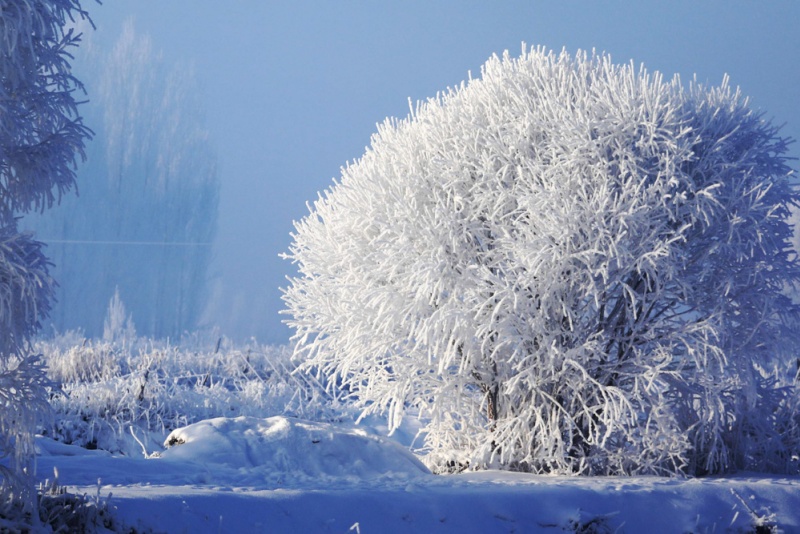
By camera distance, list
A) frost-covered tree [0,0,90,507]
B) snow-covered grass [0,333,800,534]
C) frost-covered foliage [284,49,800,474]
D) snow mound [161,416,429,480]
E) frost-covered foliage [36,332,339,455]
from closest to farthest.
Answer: frost-covered tree [0,0,90,507]
snow-covered grass [0,333,800,534]
frost-covered foliage [284,49,800,474]
snow mound [161,416,429,480]
frost-covered foliage [36,332,339,455]

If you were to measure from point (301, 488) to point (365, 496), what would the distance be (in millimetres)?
589

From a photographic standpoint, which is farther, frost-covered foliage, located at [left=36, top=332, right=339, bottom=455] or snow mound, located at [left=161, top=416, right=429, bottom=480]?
frost-covered foliage, located at [left=36, top=332, right=339, bottom=455]

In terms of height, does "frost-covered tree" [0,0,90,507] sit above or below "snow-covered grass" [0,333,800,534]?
above

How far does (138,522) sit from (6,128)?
8.09 ft

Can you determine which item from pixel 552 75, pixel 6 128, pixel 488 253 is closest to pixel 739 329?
pixel 488 253

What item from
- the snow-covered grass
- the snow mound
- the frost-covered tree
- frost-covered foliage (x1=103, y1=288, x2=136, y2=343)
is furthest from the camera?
frost-covered foliage (x1=103, y1=288, x2=136, y2=343)

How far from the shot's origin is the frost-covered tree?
4.61m

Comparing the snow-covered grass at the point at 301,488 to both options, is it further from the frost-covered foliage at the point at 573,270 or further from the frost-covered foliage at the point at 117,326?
the frost-covered foliage at the point at 117,326

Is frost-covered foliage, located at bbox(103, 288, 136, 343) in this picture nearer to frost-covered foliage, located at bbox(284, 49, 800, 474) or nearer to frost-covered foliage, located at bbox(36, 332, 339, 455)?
frost-covered foliage, located at bbox(36, 332, 339, 455)

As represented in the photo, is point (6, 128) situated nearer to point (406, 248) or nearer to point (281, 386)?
point (406, 248)

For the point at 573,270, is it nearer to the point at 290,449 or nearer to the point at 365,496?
the point at 365,496

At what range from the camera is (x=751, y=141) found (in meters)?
8.95

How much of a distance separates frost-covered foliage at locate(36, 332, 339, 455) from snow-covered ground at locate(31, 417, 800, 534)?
6.34 ft

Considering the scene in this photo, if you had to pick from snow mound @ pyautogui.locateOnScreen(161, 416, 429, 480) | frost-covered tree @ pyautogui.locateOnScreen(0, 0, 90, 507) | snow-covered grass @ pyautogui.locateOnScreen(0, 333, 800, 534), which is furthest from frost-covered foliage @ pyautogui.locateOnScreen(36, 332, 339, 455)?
frost-covered tree @ pyautogui.locateOnScreen(0, 0, 90, 507)
